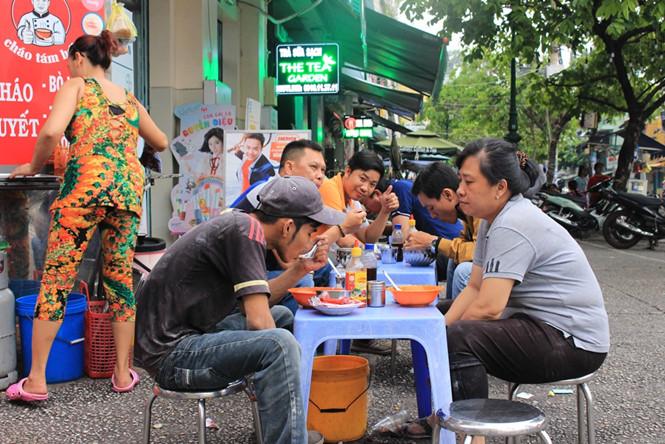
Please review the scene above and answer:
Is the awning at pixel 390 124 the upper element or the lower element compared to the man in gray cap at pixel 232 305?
upper

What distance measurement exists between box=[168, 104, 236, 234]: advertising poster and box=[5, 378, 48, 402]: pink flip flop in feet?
12.4

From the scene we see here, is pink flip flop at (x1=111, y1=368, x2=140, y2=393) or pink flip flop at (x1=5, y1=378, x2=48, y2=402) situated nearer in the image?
pink flip flop at (x1=5, y1=378, x2=48, y2=402)

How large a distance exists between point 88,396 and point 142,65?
464 centimetres

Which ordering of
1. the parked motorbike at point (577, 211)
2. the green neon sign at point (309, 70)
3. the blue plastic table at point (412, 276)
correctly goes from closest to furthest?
the blue plastic table at point (412, 276), the green neon sign at point (309, 70), the parked motorbike at point (577, 211)

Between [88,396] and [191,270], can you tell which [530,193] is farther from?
[88,396]

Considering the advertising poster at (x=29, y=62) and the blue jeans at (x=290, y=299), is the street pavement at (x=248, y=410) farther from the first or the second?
the advertising poster at (x=29, y=62)

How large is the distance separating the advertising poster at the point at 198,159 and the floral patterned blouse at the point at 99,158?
3437mm

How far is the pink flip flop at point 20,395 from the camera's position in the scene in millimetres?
3773

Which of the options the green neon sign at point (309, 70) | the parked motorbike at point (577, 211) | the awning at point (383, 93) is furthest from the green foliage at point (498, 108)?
the green neon sign at point (309, 70)

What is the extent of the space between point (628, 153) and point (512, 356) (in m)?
13.9

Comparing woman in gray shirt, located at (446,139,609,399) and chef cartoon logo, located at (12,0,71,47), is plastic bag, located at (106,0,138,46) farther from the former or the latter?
woman in gray shirt, located at (446,139,609,399)

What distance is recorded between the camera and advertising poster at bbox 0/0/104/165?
14.6ft

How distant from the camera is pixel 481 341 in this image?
276 cm

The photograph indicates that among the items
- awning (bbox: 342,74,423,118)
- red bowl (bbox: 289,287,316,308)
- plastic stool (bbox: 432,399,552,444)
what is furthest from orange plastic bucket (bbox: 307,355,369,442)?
awning (bbox: 342,74,423,118)
